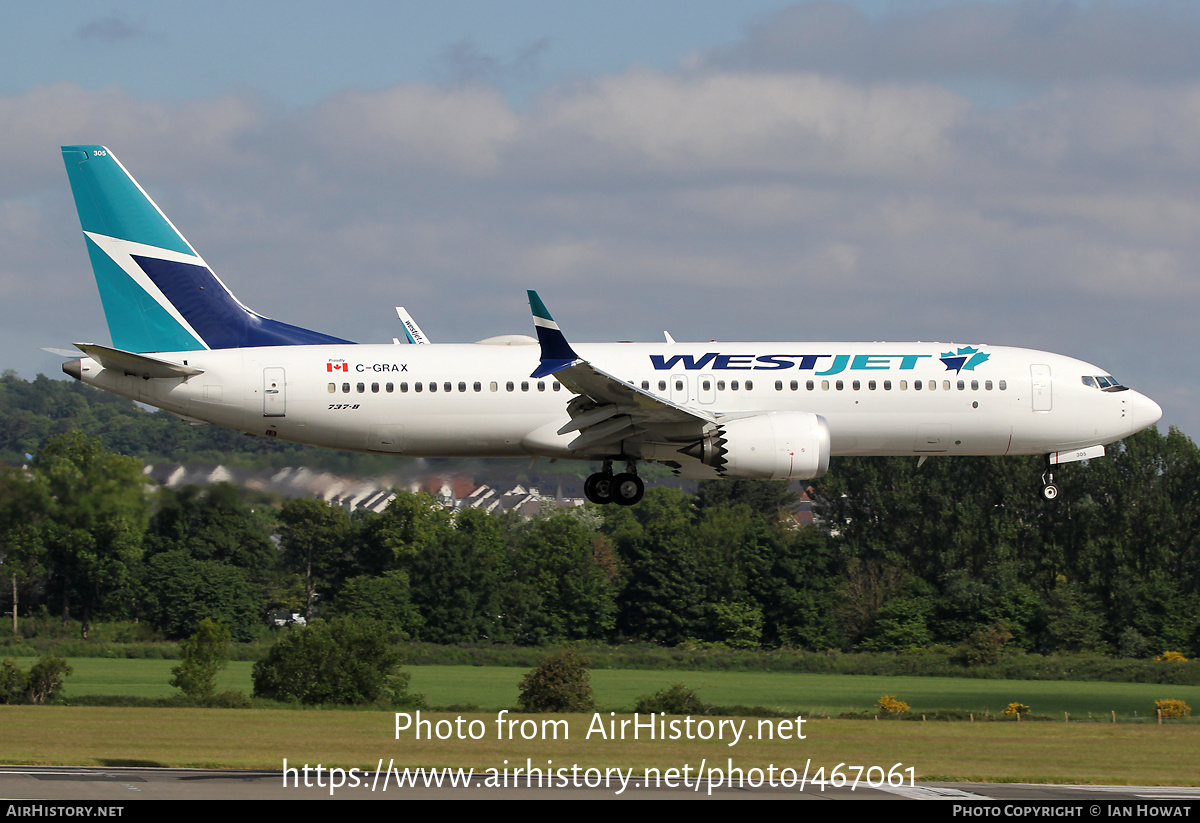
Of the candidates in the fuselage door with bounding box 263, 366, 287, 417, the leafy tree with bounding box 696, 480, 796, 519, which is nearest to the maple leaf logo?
the fuselage door with bounding box 263, 366, 287, 417

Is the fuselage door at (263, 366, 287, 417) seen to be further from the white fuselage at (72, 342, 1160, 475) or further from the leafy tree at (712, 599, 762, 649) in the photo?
the leafy tree at (712, 599, 762, 649)

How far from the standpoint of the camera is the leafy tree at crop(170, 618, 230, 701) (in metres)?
65.9

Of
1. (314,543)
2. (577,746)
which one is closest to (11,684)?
(314,543)

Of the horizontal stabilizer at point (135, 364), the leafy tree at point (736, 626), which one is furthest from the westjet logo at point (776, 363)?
the leafy tree at point (736, 626)

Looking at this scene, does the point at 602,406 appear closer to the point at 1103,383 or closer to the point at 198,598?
the point at 1103,383

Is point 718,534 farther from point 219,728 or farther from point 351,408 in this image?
point 351,408

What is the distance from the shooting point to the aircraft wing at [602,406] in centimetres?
3478

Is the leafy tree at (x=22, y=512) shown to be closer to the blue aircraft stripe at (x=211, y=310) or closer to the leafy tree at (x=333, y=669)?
the blue aircraft stripe at (x=211, y=310)

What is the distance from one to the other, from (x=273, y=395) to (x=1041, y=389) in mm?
20278

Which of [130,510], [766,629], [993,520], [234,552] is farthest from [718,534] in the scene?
[130,510]

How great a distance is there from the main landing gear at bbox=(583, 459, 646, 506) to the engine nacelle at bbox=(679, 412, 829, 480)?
2513 mm

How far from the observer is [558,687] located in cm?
6425

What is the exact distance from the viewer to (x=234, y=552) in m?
63.9

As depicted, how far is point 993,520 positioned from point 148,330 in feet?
243
